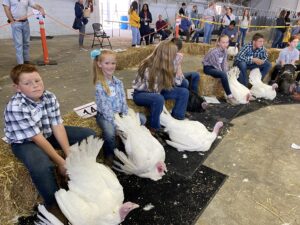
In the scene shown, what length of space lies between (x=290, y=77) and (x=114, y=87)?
395cm

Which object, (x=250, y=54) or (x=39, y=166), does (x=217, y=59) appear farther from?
(x=39, y=166)

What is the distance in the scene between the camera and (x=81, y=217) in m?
1.54

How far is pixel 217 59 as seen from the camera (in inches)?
165

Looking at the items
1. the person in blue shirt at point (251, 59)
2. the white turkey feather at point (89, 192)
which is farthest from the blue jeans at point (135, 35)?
the white turkey feather at point (89, 192)

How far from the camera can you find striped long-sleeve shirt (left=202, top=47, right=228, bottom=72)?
164 inches

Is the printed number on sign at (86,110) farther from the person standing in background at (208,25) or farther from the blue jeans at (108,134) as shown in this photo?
the person standing in background at (208,25)

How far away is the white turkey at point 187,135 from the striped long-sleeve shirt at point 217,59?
1.80m

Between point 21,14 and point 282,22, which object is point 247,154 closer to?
point 21,14

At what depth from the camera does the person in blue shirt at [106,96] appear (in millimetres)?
2320

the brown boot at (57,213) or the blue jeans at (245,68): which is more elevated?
the blue jeans at (245,68)

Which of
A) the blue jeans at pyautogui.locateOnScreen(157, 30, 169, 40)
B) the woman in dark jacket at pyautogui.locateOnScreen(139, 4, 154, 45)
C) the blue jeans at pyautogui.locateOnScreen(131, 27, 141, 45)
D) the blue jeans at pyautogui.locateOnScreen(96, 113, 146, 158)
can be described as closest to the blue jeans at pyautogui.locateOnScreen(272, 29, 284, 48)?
the blue jeans at pyautogui.locateOnScreen(157, 30, 169, 40)

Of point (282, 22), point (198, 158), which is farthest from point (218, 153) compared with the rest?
point (282, 22)

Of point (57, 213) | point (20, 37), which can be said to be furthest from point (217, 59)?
point (20, 37)

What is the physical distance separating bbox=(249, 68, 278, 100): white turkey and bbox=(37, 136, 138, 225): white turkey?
358 centimetres
